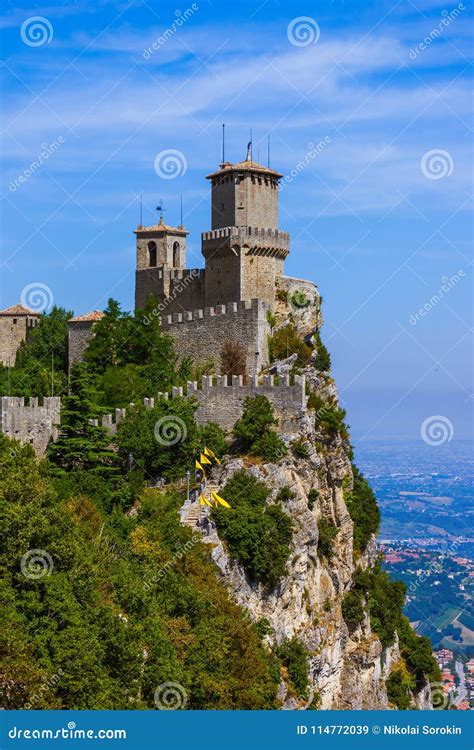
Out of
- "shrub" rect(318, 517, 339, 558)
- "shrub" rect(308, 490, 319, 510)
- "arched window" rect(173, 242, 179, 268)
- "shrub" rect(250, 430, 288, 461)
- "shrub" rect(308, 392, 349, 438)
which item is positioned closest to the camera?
"shrub" rect(250, 430, 288, 461)

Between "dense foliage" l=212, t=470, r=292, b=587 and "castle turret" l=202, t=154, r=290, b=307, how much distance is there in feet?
37.7

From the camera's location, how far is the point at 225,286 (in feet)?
172

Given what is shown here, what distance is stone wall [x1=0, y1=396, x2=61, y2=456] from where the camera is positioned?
45.7 meters

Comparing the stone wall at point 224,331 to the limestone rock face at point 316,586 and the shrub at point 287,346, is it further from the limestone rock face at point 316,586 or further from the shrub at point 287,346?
the limestone rock face at point 316,586

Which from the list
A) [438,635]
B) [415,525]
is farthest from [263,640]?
[415,525]

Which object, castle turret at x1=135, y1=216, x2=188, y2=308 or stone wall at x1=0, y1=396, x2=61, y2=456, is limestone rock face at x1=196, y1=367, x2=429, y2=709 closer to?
stone wall at x1=0, y1=396, x2=61, y2=456

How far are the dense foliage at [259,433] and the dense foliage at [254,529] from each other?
1417 millimetres

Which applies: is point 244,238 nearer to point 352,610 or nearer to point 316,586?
point 316,586

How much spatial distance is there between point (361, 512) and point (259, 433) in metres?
12.2

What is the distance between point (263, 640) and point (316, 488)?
314 inches

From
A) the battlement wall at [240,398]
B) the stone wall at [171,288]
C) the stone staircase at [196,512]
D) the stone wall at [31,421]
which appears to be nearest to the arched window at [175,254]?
the stone wall at [171,288]

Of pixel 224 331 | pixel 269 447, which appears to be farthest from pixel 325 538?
pixel 224 331

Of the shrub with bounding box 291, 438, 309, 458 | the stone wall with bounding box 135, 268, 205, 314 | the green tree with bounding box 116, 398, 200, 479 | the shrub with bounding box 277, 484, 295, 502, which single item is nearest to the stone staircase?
the green tree with bounding box 116, 398, 200, 479

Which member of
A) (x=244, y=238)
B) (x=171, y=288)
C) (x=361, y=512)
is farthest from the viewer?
(x=171, y=288)
